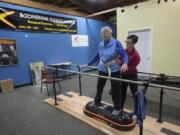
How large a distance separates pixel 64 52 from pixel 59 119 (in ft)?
13.3

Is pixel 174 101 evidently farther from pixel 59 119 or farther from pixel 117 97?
pixel 59 119

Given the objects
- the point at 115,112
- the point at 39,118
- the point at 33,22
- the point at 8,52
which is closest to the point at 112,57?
the point at 115,112

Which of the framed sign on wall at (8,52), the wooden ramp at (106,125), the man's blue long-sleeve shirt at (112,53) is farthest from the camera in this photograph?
the framed sign on wall at (8,52)

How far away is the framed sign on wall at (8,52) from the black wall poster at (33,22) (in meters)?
0.46

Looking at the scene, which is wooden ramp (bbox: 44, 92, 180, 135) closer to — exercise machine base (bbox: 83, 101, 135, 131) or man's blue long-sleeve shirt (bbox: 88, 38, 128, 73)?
exercise machine base (bbox: 83, 101, 135, 131)

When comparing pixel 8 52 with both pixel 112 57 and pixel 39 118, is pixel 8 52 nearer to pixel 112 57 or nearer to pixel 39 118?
pixel 39 118

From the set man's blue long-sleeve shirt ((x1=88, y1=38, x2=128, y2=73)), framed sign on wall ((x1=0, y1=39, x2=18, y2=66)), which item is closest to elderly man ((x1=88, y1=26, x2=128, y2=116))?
man's blue long-sleeve shirt ((x1=88, y1=38, x2=128, y2=73))

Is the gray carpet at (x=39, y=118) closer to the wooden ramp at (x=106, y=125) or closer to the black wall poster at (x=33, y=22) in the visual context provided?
the wooden ramp at (x=106, y=125)

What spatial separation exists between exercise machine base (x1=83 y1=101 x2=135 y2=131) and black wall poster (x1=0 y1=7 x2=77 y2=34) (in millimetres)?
3848

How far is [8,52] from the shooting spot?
187 inches

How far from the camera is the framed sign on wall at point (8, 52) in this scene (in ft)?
15.2

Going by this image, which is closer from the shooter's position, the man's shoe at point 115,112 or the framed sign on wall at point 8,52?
the man's shoe at point 115,112

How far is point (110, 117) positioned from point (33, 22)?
448 cm

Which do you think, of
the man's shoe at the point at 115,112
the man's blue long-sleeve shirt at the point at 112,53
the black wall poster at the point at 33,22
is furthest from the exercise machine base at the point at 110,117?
the black wall poster at the point at 33,22
